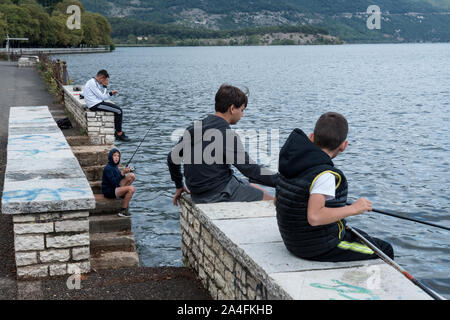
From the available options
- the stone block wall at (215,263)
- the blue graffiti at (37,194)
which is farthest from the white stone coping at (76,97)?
the stone block wall at (215,263)

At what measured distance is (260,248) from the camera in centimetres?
445

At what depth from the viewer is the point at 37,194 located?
547cm

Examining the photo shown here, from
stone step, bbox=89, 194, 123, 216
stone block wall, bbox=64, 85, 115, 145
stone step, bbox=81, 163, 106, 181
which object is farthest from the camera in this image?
stone block wall, bbox=64, 85, 115, 145

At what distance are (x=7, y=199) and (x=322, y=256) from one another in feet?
9.43

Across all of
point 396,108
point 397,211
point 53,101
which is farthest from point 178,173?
point 396,108

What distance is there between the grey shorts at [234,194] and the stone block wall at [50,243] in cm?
111

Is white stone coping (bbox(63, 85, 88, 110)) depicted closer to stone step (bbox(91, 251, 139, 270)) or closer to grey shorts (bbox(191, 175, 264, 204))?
stone step (bbox(91, 251, 139, 270))

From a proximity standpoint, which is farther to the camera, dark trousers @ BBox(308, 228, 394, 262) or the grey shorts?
the grey shorts

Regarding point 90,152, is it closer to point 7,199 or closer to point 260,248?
point 7,199

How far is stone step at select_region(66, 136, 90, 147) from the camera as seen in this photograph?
13211 mm

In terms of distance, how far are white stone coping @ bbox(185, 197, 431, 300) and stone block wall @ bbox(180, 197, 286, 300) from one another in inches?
2.0

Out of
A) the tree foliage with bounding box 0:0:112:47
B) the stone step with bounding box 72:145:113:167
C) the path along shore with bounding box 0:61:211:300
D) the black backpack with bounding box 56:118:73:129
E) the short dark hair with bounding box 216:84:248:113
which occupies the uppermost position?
the tree foliage with bounding box 0:0:112:47

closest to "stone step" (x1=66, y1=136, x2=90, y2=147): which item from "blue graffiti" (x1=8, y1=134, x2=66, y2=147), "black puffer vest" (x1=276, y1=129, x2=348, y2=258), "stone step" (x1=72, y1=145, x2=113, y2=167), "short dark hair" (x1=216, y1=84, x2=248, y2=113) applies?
"stone step" (x1=72, y1=145, x2=113, y2=167)

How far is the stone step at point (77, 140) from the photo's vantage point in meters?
13.2
